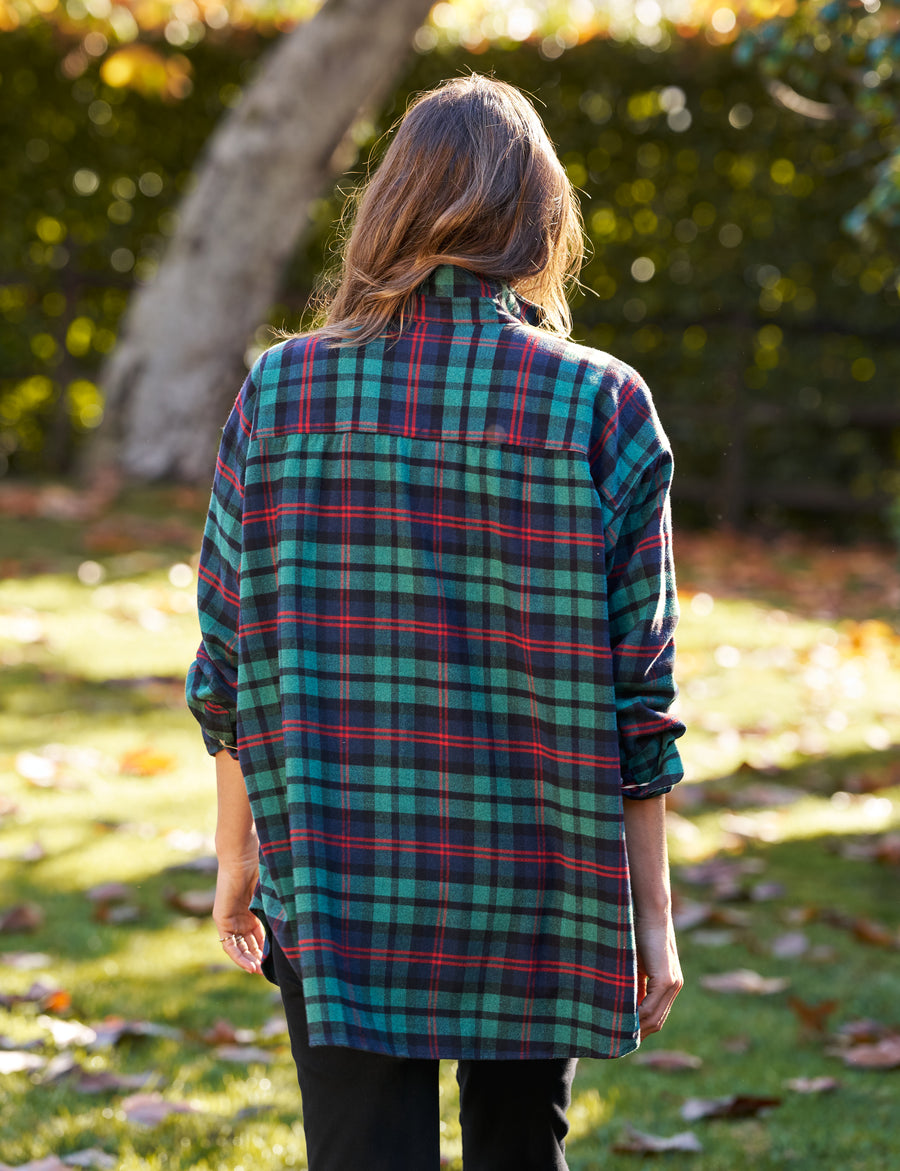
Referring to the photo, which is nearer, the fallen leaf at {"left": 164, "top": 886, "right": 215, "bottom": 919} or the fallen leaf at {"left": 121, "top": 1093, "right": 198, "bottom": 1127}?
the fallen leaf at {"left": 121, "top": 1093, "right": 198, "bottom": 1127}

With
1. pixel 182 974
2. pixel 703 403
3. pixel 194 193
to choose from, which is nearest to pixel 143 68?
pixel 194 193

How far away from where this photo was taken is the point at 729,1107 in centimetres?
305

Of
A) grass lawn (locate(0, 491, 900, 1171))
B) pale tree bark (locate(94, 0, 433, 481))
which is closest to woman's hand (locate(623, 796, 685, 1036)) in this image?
grass lawn (locate(0, 491, 900, 1171))

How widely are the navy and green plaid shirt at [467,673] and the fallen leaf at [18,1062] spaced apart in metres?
1.71

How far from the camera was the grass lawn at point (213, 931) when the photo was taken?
293 cm

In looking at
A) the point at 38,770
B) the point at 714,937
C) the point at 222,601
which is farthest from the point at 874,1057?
the point at 38,770

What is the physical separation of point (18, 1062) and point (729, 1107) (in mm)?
1608

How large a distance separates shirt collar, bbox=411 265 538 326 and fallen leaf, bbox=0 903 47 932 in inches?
108

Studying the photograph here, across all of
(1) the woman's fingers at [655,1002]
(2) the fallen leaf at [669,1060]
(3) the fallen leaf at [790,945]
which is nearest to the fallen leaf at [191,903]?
(2) the fallen leaf at [669,1060]

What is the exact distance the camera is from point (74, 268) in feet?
36.4

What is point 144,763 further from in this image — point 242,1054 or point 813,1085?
point 813,1085

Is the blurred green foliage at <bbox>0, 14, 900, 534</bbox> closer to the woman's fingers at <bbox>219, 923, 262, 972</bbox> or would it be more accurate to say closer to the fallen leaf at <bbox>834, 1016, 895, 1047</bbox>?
the fallen leaf at <bbox>834, 1016, 895, 1047</bbox>

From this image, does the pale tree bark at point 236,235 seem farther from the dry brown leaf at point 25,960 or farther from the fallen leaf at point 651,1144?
the fallen leaf at point 651,1144

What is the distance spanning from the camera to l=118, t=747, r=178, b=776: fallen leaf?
4.94 meters
